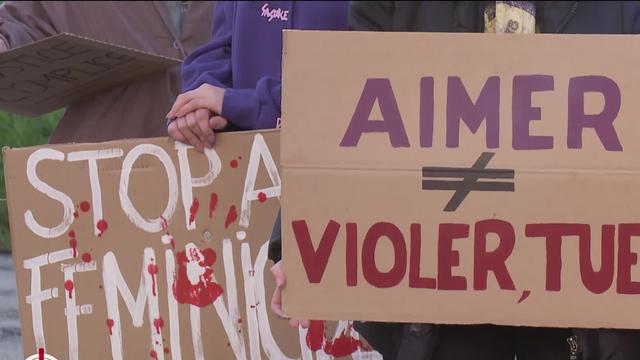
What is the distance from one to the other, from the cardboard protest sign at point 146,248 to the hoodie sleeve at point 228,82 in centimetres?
5

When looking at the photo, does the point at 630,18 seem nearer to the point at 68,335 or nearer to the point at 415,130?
the point at 415,130

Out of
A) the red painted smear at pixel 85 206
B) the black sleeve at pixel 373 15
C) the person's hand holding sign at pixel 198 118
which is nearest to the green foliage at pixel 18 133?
the red painted smear at pixel 85 206

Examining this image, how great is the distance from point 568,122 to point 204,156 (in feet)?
2.39

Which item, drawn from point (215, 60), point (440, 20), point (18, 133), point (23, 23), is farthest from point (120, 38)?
point (18, 133)

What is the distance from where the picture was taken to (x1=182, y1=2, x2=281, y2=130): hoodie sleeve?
5.94 ft

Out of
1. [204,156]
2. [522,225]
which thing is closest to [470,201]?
[522,225]

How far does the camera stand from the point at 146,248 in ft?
6.04

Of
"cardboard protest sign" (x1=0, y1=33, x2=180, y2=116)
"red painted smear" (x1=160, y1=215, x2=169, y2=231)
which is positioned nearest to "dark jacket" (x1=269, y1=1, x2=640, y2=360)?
"red painted smear" (x1=160, y1=215, x2=169, y2=231)

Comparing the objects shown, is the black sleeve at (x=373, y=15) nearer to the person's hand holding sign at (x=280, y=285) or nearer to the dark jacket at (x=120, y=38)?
the person's hand holding sign at (x=280, y=285)

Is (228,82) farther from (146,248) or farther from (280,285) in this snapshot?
(280,285)

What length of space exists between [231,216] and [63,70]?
531 millimetres

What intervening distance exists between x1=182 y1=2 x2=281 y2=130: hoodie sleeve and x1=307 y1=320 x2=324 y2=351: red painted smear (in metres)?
0.40

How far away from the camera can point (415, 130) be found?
53.3 inches

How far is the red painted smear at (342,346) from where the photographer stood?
6.29 feet
